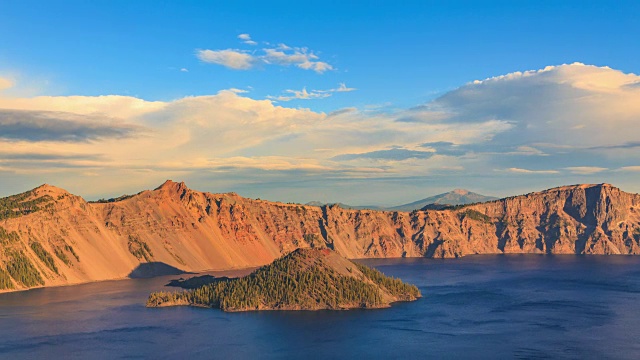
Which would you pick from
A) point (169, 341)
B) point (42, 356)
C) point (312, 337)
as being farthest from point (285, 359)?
point (42, 356)

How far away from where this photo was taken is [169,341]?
576 feet

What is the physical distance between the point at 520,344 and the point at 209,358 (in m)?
→ 83.3

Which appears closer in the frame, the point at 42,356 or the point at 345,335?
the point at 42,356

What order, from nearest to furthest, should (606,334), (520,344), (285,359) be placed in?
(285,359) < (520,344) < (606,334)

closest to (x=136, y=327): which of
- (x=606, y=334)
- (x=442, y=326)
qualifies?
(x=442, y=326)

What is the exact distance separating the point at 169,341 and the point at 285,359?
3735 cm

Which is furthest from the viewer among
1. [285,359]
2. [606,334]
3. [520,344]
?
[606,334]

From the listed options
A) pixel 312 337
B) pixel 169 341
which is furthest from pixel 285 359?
pixel 169 341

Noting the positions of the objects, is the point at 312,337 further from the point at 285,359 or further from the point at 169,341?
the point at 169,341

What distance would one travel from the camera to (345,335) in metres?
183

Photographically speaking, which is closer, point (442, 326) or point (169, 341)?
point (169, 341)

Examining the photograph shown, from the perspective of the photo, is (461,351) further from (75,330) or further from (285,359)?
(75,330)

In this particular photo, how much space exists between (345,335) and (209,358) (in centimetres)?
4168

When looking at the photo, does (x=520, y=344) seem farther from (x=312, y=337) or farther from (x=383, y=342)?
(x=312, y=337)
